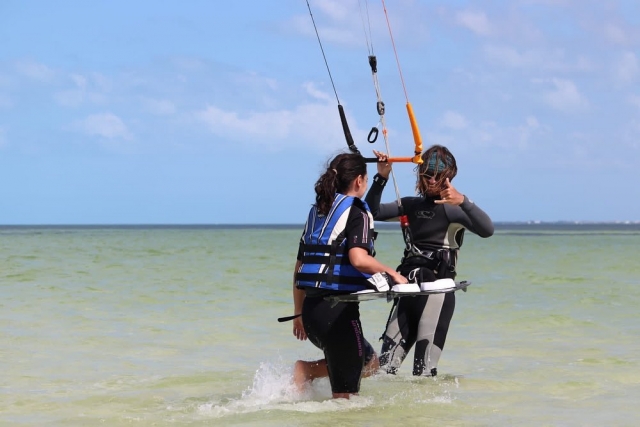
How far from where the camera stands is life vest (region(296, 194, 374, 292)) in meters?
5.48

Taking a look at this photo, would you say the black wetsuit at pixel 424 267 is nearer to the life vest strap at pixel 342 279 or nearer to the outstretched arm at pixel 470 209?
the outstretched arm at pixel 470 209

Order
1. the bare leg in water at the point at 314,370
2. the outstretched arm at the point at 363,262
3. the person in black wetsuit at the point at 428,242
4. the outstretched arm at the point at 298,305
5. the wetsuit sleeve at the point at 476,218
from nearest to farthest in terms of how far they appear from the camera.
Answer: the outstretched arm at the point at 363,262, the outstretched arm at the point at 298,305, the bare leg in water at the point at 314,370, the wetsuit sleeve at the point at 476,218, the person in black wetsuit at the point at 428,242

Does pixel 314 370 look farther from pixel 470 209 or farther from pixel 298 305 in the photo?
pixel 470 209

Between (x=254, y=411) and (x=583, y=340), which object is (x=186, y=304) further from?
(x=254, y=411)

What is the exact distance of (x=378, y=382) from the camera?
7234mm

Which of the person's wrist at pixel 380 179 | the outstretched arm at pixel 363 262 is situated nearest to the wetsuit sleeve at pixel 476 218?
the person's wrist at pixel 380 179

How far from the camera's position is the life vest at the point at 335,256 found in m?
5.48

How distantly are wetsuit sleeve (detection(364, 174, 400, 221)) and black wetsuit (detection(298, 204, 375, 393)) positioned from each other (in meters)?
0.78

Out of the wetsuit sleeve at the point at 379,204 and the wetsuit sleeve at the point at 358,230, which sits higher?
the wetsuit sleeve at the point at 379,204

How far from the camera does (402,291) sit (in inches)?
219

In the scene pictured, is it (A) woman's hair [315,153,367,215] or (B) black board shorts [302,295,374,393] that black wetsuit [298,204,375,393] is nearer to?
(B) black board shorts [302,295,374,393]

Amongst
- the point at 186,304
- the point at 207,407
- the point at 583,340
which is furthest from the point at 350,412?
the point at 186,304

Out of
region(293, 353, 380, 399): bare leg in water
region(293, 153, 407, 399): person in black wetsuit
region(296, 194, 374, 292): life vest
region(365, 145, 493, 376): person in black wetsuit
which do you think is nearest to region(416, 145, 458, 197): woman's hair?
region(365, 145, 493, 376): person in black wetsuit

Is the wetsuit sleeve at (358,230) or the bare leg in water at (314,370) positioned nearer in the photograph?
the wetsuit sleeve at (358,230)
